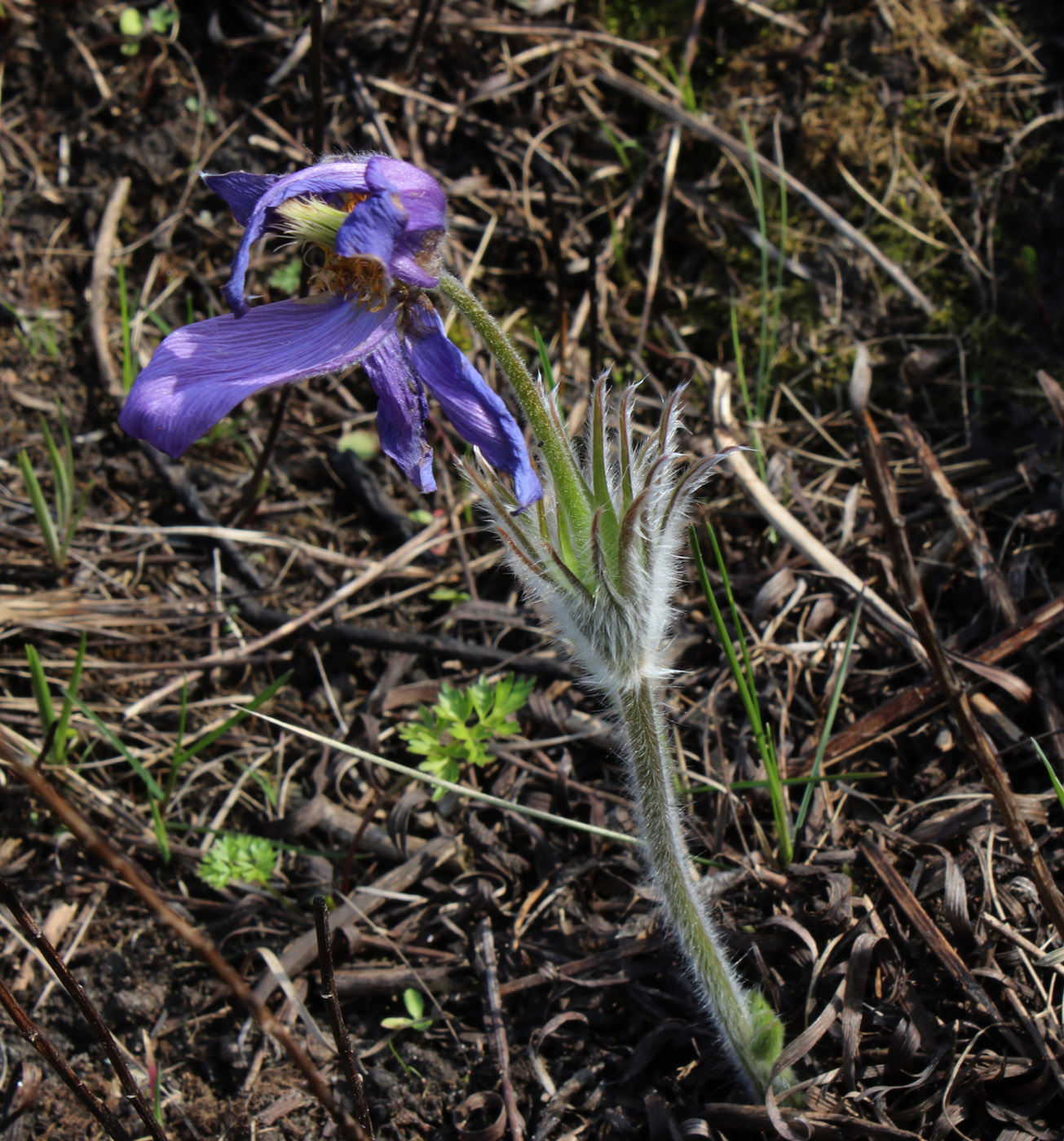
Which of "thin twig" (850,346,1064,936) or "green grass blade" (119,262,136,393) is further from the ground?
"green grass blade" (119,262,136,393)

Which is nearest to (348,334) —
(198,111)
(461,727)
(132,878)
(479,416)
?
(479,416)

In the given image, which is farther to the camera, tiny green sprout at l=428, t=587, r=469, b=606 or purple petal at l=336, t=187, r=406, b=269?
tiny green sprout at l=428, t=587, r=469, b=606

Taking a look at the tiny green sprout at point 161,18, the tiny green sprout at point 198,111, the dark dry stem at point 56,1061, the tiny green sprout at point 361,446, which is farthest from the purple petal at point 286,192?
the tiny green sprout at point 161,18

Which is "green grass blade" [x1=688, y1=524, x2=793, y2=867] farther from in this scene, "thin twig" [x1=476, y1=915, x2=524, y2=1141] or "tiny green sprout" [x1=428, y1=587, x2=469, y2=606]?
"tiny green sprout" [x1=428, y1=587, x2=469, y2=606]

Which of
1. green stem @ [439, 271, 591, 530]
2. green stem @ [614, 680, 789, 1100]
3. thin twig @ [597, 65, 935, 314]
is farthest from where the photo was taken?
thin twig @ [597, 65, 935, 314]

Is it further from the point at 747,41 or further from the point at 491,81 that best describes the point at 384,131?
the point at 747,41

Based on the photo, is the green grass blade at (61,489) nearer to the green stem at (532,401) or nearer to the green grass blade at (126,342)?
the green grass blade at (126,342)

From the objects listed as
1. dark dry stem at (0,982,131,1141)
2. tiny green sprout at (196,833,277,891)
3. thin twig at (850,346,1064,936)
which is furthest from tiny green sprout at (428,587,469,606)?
dark dry stem at (0,982,131,1141)

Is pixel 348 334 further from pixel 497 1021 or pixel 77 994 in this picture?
pixel 497 1021
